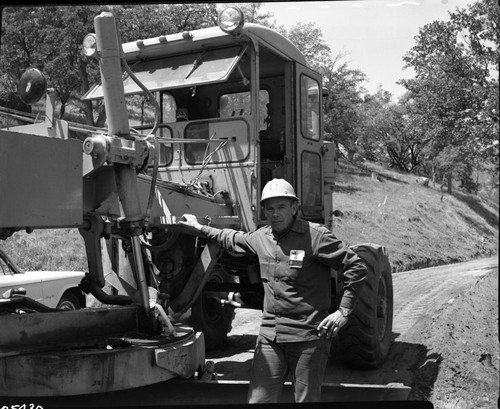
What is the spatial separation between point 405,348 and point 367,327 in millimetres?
1170

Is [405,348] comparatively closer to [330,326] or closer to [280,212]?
[330,326]

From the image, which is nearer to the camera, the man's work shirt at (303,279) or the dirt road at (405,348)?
the man's work shirt at (303,279)

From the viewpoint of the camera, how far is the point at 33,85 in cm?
387

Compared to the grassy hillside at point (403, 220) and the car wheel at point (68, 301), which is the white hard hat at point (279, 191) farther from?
the grassy hillside at point (403, 220)

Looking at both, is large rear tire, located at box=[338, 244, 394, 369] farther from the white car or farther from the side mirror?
the side mirror

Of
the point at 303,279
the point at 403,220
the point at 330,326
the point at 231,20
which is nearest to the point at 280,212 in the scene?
the point at 303,279

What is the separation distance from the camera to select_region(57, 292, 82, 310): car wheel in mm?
7770

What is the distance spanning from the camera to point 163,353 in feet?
14.2

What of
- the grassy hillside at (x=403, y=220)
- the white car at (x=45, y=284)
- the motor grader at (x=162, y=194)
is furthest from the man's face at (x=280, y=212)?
the grassy hillside at (x=403, y=220)

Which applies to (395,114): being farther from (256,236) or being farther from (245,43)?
(256,236)

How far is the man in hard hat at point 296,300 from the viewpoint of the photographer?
413cm

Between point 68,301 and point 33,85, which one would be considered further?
point 68,301

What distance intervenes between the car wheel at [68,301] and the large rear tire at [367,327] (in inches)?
137

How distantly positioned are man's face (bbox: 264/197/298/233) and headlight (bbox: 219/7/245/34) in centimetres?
192
